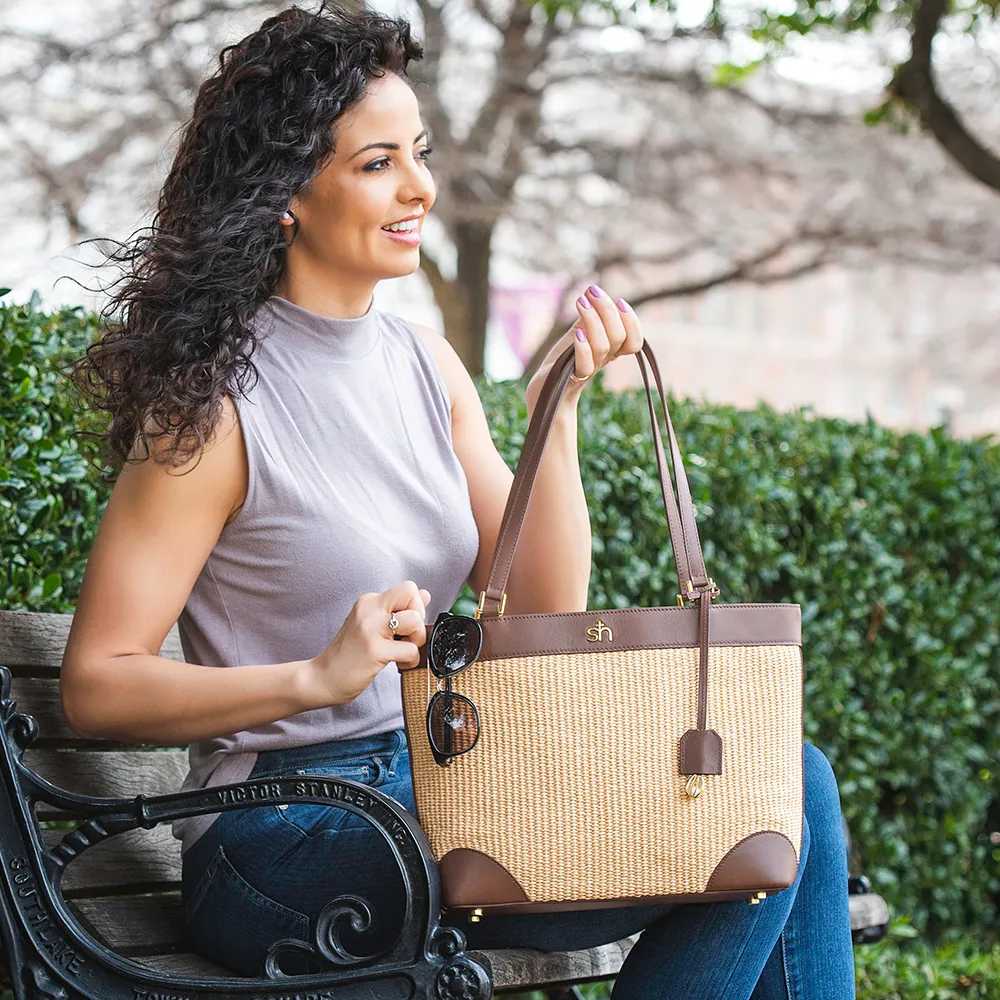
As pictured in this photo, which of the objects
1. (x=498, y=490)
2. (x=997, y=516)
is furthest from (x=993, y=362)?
(x=498, y=490)

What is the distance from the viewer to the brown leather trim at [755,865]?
174 centimetres

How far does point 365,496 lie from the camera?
2.11 m

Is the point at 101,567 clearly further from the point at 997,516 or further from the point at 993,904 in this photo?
the point at 993,904

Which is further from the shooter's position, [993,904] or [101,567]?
[993,904]

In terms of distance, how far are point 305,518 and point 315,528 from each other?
0.02 metres

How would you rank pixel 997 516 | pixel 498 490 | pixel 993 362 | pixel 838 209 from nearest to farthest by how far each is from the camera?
pixel 498 490, pixel 997 516, pixel 838 209, pixel 993 362

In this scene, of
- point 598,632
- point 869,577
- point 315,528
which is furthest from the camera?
point 869,577

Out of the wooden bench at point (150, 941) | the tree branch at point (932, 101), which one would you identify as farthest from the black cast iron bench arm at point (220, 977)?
the tree branch at point (932, 101)

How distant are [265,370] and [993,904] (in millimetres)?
3298

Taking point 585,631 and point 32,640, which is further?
point 32,640

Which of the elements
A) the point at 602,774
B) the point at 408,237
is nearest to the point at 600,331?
the point at 408,237

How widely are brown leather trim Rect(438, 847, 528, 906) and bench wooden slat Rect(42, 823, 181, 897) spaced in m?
0.68

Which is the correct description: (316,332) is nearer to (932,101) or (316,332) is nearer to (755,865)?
(755,865)

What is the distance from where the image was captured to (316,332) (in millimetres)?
2207
